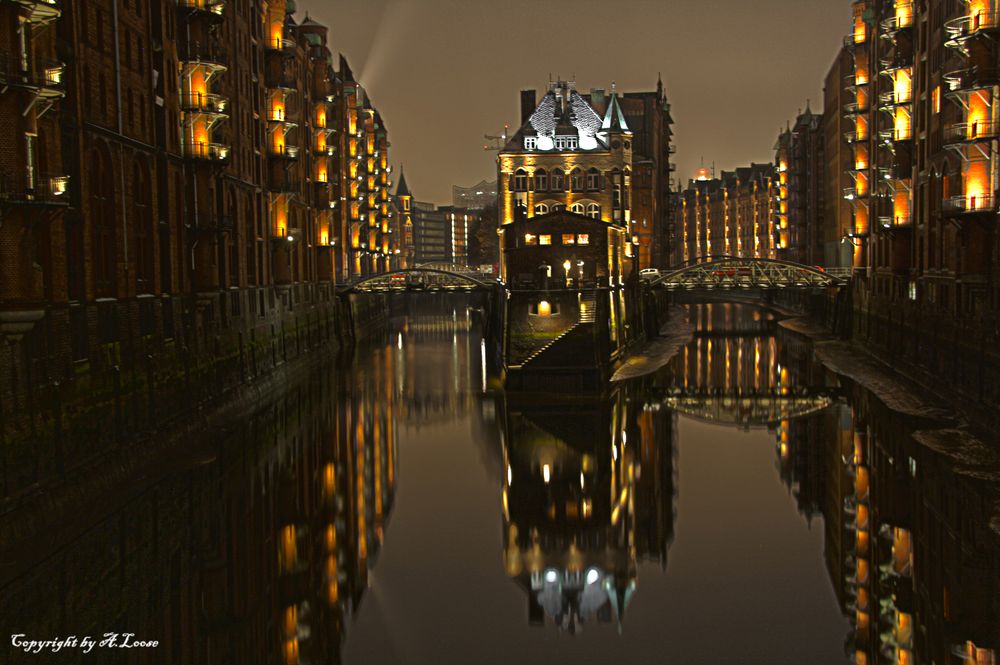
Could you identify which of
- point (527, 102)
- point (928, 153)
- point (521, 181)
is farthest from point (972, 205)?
point (527, 102)

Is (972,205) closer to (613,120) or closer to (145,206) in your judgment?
(145,206)

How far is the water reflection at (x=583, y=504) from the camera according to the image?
20734 millimetres

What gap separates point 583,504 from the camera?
26969 mm

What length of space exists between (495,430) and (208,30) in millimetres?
18060

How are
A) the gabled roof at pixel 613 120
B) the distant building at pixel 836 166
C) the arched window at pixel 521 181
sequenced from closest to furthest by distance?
the arched window at pixel 521 181
the distant building at pixel 836 166
the gabled roof at pixel 613 120

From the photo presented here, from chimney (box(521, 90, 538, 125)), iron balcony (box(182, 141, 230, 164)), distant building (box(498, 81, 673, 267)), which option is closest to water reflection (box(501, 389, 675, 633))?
iron balcony (box(182, 141, 230, 164))

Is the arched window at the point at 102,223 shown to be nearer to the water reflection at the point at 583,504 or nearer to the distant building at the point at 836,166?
the water reflection at the point at 583,504

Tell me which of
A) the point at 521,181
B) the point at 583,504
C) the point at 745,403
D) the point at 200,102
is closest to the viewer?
the point at 583,504

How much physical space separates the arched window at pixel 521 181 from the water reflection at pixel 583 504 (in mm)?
37481

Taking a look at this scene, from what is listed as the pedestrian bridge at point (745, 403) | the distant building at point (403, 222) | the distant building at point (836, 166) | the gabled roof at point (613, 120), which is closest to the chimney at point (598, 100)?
the gabled roof at point (613, 120)

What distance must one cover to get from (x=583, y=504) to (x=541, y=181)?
51844 millimetres

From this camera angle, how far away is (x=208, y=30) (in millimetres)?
38938

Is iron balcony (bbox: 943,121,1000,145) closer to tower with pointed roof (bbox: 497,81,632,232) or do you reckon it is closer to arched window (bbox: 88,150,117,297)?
arched window (bbox: 88,150,117,297)

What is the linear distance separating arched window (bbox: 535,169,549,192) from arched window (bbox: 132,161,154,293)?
45043mm
